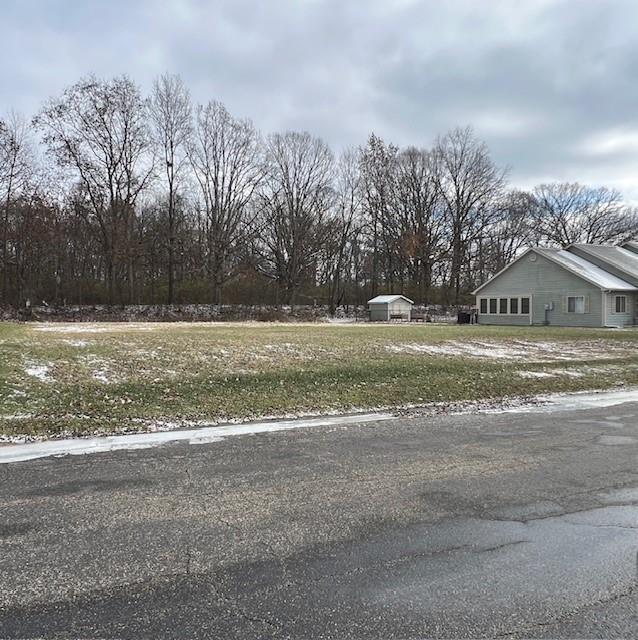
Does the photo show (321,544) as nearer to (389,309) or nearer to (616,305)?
(616,305)

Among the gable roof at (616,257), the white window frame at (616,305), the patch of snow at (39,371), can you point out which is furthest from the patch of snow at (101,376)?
the gable roof at (616,257)

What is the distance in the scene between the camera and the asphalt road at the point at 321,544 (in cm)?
239

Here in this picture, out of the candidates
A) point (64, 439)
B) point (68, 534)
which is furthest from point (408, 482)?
point (64, 439)

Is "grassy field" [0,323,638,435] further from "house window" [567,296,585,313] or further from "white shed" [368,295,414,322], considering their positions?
"white shed" [368,295,414,322]

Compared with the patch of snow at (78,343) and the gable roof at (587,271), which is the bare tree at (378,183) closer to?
the gable roof at (587,271)

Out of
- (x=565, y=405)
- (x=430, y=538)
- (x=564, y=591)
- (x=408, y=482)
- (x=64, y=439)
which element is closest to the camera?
(x=564, y=591)

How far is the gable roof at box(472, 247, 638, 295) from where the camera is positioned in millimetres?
29688

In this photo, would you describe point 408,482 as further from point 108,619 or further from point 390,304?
point 390,304

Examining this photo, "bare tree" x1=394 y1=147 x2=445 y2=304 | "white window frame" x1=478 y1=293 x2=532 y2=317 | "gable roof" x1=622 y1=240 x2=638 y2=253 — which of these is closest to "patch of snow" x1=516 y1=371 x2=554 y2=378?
"white window frame" x1=478 y1=293 x2=532 y2=317

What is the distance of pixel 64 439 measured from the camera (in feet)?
19.9

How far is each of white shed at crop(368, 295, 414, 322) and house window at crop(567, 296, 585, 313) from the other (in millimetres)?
11822

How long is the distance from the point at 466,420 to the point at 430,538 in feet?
13.9

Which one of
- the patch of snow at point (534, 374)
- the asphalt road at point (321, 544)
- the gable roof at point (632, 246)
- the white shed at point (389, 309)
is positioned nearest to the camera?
the asphalt road at point (321, 544)

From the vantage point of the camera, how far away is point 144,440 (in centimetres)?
605
